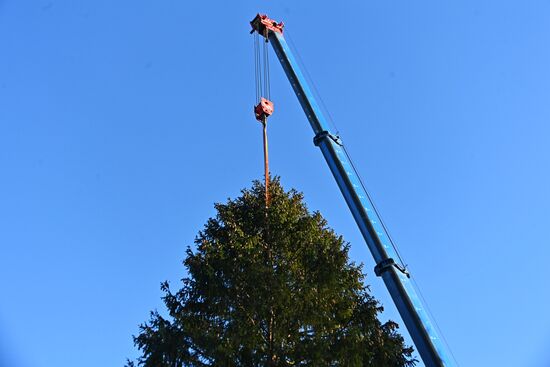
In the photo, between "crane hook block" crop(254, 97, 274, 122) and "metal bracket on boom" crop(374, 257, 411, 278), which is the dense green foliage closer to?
"metal bracket on boom" crop(374, 257, 411, 278)

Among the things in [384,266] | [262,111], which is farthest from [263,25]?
[384,266]

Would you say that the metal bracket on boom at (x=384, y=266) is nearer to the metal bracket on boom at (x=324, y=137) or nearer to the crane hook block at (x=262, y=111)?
the metal bracket on boom at (x=324, y=137)

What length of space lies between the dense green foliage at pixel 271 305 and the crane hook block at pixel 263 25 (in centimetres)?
989

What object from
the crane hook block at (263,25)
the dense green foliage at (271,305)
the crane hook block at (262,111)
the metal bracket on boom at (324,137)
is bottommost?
the dense green foliage at (271,305)

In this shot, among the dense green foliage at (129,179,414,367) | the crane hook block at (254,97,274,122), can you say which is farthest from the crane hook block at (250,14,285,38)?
the dense green foliage at (129,179,414,367)

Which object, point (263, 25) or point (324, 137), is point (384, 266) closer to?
point (324, 137)

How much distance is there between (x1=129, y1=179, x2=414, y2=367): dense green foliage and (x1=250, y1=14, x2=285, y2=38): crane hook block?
9.89 m

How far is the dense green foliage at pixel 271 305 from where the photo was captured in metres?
14.7

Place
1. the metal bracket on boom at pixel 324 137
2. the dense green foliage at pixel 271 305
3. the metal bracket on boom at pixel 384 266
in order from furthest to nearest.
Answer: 1. the metal bracket on boom at pixel 324 137
2. the metal bracket on boom at pixel 384 266
3. the dense green foliage at pixel 271 305

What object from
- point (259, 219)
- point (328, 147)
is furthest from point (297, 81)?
point (259, 219)

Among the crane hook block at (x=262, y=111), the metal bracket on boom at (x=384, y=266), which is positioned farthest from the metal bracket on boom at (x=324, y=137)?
the metal bracket on boom at (x=384, y=266)

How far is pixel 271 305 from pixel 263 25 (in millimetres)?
13484

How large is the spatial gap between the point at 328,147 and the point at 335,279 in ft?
17.1

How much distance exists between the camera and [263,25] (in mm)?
24531
